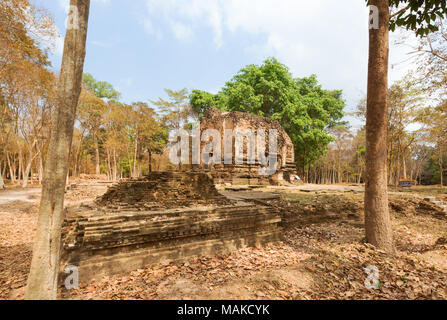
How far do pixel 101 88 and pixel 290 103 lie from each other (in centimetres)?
2761

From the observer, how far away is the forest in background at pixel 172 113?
37.0 ft

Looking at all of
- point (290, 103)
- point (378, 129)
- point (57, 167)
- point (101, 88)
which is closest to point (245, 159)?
point (290, 103)

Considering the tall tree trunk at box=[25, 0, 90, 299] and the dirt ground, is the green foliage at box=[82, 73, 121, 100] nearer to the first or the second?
the dirt ground

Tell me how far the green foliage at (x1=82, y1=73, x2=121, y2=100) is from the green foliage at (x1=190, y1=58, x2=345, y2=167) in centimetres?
1837

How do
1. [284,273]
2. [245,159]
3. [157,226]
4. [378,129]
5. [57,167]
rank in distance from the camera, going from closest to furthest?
[57,167] → [284,273] → [157,226] → [378,129] → [245,159]

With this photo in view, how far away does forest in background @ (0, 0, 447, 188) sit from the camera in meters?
11.3

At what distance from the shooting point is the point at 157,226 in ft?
11.9

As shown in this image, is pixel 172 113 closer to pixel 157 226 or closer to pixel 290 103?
pixel 290 103

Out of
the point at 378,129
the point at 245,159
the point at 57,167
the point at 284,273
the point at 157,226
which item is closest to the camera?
the point at 57,167

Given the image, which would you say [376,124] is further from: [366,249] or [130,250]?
[130,250]

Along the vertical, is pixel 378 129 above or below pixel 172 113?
below

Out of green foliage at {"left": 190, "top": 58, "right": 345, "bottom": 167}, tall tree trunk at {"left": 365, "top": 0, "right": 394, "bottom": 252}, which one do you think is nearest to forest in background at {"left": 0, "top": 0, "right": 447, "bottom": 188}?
green foliage at {"left": 190, "top": 58, "right": 345, "bottom": 167}

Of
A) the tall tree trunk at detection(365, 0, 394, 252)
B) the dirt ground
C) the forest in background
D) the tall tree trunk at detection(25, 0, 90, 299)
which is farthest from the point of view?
the forest in background

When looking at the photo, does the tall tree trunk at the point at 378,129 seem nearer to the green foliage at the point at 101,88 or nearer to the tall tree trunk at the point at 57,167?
the tall tree trunk at the point at 57,167
